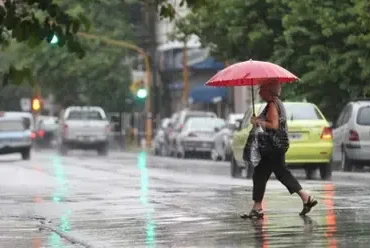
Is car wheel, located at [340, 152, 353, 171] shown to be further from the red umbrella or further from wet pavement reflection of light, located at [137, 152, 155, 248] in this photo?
the red umbrella

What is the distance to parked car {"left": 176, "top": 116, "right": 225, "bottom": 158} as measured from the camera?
4200 centimetres

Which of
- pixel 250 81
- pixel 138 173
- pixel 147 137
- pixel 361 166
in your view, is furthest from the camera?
pixel 147 137

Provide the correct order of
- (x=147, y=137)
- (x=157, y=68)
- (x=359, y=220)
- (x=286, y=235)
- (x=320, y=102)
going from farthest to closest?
1. (x=157, y=68)
2. (x=147, y=137)
3. (x=320, y=102)
4. (x=359, y=220)
5. (x=286, y=235)

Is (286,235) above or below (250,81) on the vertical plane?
below

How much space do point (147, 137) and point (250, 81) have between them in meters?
44.4

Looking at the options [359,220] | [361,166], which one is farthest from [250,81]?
[361,166]

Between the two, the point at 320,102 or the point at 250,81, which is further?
the point at 320,102

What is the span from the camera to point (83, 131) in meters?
47.8

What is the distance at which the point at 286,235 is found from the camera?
1189 centimetres

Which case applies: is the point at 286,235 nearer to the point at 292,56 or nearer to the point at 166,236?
the point at 166,236

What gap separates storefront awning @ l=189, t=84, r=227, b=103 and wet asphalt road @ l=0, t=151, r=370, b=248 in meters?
37.6

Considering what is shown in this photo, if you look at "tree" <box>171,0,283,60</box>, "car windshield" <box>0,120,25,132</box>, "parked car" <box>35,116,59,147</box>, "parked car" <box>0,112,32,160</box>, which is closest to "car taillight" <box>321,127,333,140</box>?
"tree" <box>171,0,283,60</box>

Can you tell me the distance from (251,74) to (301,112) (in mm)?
9466

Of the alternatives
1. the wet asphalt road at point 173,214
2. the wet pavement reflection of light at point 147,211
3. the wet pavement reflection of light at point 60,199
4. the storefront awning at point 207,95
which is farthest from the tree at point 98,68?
the wet asphalt road at point 173,214
